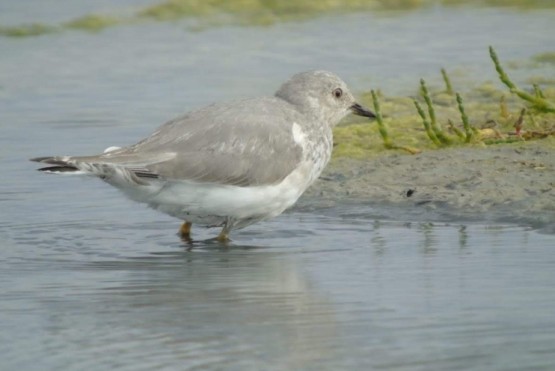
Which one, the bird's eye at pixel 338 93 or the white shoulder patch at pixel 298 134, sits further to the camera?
the bird's eye at pixel 338 93

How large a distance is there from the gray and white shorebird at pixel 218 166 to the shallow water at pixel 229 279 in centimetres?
22

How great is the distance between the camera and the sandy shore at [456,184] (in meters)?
8.05

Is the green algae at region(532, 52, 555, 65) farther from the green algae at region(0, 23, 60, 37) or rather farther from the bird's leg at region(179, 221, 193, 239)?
the bird's leg at region(179, 221, 193, 239)

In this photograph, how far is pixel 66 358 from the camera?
5379mm

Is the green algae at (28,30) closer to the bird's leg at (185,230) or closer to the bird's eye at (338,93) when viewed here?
the bird's eye at (338,93)

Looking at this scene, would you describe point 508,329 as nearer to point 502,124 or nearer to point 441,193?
point 441,193

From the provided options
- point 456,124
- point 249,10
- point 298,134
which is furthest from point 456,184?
point 249,10

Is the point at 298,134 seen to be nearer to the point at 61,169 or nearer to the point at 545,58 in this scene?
the point at 61,169

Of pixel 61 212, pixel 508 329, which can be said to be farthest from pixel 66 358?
pixel 61 212

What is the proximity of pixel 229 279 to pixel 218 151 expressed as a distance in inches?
46.0

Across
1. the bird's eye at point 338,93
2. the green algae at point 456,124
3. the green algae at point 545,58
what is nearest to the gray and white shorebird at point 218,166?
the bird's eye at point 338,93

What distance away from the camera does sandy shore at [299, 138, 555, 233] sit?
805 cm

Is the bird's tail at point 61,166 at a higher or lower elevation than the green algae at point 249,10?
lower

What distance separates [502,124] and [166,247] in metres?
3.45
